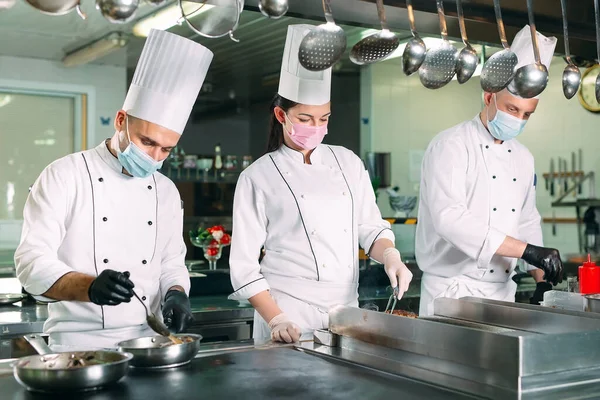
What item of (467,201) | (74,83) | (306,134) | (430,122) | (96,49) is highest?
(96,49)

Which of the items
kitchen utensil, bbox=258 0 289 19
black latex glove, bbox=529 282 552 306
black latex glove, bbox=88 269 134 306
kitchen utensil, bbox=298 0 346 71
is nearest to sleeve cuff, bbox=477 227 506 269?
black latex glove, bbox=529 282 552 306

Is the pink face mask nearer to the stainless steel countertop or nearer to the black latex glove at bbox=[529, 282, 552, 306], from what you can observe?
the stainless steel countertop

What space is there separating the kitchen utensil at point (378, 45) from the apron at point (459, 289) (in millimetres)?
1139

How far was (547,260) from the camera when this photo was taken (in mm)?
2734

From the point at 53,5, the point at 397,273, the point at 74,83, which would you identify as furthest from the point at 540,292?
the point at 74,83

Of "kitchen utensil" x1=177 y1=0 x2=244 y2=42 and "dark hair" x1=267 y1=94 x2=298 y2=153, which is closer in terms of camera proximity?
"kitchen utensil" x1=177 y1=0 x2=244 y2=42

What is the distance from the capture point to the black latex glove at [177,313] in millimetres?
2137

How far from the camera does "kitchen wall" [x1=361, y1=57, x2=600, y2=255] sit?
7254 millimetres

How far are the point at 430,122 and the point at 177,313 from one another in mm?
6513

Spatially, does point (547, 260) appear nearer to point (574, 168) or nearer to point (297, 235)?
point (297, 235)

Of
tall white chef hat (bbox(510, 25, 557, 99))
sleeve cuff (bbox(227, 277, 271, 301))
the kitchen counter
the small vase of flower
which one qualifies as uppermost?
tall white chef hat (bbox(510, 25, 557, 99))

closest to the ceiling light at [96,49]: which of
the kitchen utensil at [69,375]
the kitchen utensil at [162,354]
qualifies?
the kitchen utensil at [162,354]

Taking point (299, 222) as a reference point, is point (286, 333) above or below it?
below

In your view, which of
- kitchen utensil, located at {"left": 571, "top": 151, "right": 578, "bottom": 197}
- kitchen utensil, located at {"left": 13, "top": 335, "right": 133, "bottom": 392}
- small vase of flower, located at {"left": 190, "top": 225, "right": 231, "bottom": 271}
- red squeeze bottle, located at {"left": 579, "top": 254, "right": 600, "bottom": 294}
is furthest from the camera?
kitchen utensil, located at {"left": 571, "top": 151, "right": 578, "bottom": 197}
